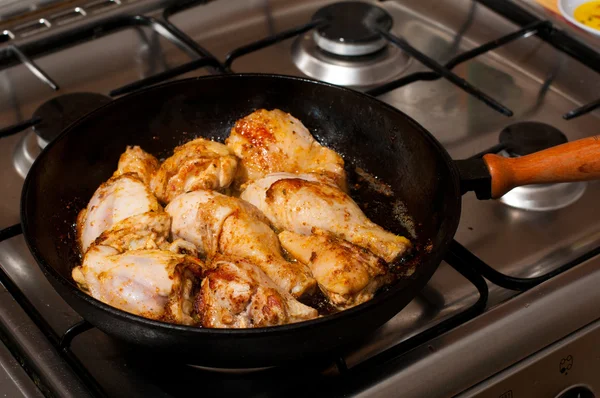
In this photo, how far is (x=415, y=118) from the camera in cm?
151

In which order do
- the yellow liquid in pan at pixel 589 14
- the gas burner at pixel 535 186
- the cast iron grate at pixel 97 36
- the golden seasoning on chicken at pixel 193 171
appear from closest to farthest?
the golden seasoning on chicken at pixel 193 171
the gas burner at pixel 535 186
the cast iron grate at pixel 97 36
the yellow liquid in pan at pixel 589 14

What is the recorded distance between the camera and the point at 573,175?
3.65ft

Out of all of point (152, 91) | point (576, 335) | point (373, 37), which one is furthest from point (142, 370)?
point (373, 37)

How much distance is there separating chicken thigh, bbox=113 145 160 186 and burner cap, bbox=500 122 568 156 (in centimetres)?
61

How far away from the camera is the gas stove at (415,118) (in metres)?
1.04

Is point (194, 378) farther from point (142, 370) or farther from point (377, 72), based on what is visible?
point (377, 72)

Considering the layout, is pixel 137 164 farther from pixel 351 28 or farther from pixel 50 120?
pixel 351 28

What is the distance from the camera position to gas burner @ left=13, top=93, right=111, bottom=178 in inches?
55.2

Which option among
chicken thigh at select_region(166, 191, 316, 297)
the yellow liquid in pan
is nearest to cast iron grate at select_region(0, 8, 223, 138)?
chicken thigh at select_region(166, 191, 316, 297)

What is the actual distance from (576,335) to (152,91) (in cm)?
77

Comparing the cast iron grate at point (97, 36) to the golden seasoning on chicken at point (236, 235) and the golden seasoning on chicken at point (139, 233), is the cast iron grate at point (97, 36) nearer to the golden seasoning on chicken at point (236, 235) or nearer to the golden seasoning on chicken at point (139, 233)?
the golden seasoning on chicken at point (236, 235)

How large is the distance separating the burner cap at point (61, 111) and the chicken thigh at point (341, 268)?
1.74ft

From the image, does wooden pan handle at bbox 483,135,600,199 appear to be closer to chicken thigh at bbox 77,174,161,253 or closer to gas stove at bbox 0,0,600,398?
gas stove at bbox 0,0,600,398

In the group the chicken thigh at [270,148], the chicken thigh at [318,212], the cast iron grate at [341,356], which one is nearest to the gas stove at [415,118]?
the cast iron grate at [341,356]
